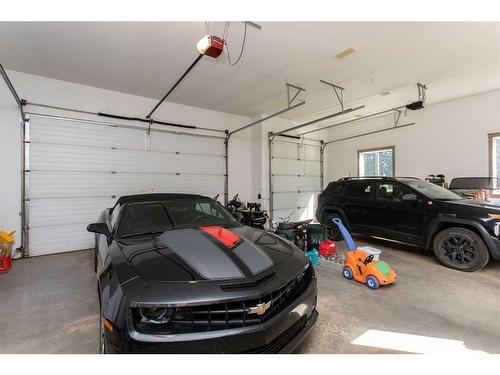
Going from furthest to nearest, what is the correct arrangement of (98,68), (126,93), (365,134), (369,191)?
(365,134) → (126,93) → (369,191) → (98,68)

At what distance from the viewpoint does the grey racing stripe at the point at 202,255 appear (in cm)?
148

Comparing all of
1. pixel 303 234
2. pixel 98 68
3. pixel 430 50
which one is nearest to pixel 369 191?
pixel 303 234

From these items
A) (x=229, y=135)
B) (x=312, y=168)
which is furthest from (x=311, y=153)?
(x=229, y=135)

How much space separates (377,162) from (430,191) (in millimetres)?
4258

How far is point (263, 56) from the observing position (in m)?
4.06

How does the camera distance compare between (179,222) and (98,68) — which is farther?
(98,68)

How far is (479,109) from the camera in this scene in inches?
243

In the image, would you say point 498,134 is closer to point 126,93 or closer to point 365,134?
point 365,134

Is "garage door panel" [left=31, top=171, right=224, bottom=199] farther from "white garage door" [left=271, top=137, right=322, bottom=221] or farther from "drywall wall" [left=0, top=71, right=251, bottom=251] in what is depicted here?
"white garage door" [left=271, top=137, right=322, bottom=221]

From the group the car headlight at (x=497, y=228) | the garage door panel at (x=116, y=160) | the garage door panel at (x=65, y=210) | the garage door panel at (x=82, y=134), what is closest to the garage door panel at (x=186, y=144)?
the garage door panel at (x=116, y=160)

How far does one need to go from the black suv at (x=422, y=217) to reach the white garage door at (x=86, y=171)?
13.4ft

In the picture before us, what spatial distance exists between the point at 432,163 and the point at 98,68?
28.6ft

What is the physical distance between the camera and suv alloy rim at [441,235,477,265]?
3.67 meters

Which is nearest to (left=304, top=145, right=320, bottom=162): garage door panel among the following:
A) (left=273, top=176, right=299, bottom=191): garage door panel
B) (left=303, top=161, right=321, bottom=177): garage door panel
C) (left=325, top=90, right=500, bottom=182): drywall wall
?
(left=303, top=161, right=321, bottom=177): garage door panel
